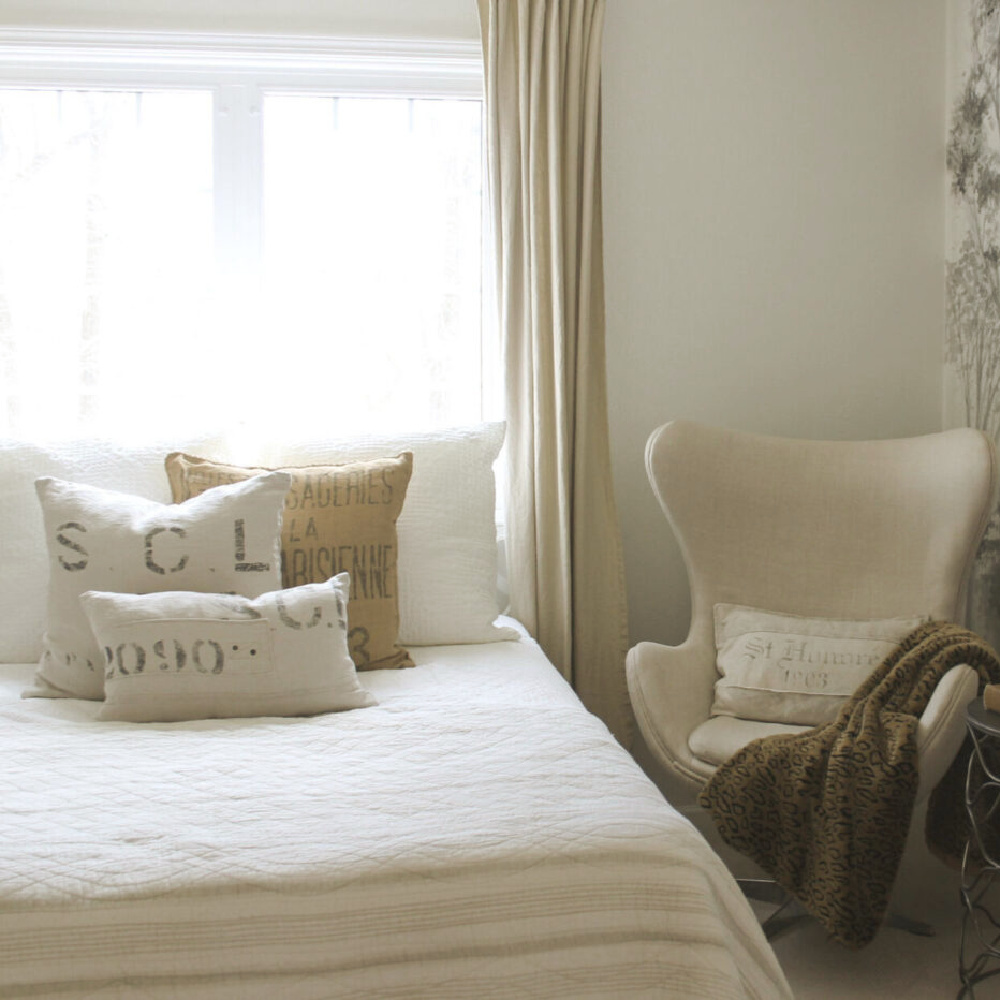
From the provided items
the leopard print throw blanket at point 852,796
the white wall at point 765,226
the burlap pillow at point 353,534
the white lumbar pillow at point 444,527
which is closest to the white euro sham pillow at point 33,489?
the burlap pillow at point 353,534

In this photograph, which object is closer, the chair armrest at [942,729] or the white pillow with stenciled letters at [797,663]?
the chair armrest at [942,729]

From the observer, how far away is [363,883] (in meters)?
1.12

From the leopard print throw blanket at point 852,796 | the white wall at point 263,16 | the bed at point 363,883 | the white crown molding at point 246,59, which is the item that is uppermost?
the white wall at point 263,16

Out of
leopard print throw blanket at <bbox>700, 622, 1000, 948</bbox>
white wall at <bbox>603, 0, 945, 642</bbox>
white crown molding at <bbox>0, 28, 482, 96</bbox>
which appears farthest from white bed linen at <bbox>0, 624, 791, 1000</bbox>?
white crown molding at <bbox>0, 28, 482, 96</bbox>

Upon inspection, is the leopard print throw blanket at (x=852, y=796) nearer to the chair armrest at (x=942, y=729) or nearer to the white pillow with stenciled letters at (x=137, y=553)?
the chair armrest at (x=942, y=729)

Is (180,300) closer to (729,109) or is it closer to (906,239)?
(729,109)

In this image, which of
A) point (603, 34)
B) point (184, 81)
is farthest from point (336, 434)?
point (603, 34)

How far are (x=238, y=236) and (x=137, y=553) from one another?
1177 millimetres

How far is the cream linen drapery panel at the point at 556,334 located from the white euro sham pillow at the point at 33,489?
2.65ft

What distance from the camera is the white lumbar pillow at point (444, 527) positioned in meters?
2.23

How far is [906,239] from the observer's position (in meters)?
2.83

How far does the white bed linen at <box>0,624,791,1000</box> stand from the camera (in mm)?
1060

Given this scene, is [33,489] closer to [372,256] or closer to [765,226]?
[372,256]

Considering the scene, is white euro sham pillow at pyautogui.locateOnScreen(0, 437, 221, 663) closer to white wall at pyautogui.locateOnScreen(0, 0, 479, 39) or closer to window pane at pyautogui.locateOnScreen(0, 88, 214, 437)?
window pane at pyautogui.locateOnScreen(0, 88, 214, 437)
